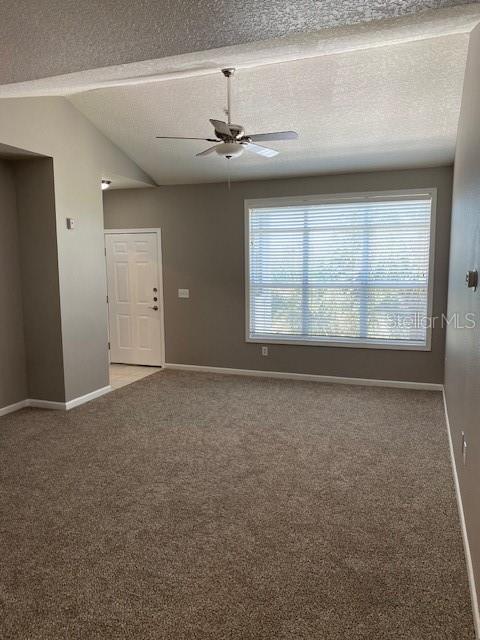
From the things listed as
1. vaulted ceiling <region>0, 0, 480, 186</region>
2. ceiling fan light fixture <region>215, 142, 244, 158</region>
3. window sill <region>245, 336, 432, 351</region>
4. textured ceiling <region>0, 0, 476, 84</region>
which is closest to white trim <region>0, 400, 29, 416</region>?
window sill <region>245, 336, 432, 351</region>

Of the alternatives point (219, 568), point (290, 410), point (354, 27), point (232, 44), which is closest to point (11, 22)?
point (232, 44)

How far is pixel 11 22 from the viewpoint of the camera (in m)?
1.78

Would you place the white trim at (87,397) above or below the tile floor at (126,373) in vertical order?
→ above

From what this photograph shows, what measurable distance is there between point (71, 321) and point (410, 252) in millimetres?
3876

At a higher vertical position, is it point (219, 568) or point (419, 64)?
point (419, 64)

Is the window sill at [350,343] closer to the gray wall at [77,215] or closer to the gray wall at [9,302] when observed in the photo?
the gray wall at [77,215]

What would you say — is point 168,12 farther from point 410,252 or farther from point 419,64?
point 410,252

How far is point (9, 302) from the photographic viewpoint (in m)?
4.70

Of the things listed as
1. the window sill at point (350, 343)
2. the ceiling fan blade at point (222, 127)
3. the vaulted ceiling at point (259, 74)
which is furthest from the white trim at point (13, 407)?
the ceiling fan blade at point (222, 127)

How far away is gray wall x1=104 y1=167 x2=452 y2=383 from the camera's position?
5574 mm

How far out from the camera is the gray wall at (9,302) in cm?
457

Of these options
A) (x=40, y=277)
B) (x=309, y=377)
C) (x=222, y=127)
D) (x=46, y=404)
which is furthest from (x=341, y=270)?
(x=46, y=404)

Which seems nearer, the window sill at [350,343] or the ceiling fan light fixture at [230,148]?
the ceiling fan light fixture at [230,148]

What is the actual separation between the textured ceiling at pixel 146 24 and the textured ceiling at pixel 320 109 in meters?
2.28
